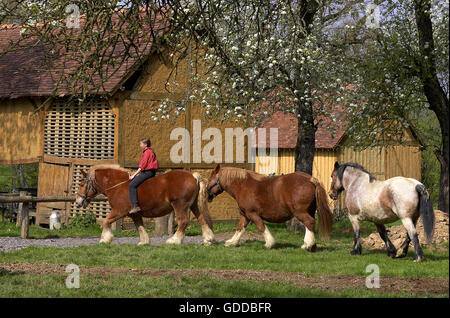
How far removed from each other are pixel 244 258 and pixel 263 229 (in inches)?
76.2

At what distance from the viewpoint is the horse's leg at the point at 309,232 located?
14.1m

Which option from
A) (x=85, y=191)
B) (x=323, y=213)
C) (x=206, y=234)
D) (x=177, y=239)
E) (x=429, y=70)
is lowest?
(x=177, y=239)

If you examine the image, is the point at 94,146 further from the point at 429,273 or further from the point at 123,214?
the point at 429,273

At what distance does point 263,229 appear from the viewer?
48.6ft

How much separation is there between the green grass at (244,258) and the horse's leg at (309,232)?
17cm

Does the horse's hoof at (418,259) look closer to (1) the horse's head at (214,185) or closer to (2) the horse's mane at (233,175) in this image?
(2) the horse's mane at (233,175)

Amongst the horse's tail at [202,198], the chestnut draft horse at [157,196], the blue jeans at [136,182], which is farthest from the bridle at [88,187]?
the horse's tail at [202,198]

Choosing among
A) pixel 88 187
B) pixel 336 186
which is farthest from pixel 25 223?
pixel 336 186

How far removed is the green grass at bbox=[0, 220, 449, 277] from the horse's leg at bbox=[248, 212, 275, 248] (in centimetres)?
15

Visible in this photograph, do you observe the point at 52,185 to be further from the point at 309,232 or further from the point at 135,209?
the point at 309,232

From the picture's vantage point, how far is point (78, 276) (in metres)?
10.1

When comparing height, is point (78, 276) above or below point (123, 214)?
below
